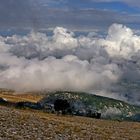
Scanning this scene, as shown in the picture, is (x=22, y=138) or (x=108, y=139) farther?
(x=108, y=139)

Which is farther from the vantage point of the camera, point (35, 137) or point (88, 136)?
point (88, 136)

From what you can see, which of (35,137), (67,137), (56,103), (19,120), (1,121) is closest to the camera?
(35,137)

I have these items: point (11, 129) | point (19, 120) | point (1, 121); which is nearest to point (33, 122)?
point (19, 120)

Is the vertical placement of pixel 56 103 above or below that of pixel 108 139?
above

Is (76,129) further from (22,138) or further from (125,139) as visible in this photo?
(22,138)

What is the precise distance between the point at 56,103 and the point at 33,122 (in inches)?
3723

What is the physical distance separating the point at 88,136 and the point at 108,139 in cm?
246

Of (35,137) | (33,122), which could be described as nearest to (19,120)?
(33,122)

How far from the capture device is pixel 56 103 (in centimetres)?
14212

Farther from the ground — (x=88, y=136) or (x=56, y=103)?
(x=56, y=103)

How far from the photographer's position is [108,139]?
1806 inches

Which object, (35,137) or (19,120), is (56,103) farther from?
(35,137)

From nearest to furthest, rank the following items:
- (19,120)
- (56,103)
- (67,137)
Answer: (67,137) → (19,120) → (56,103)

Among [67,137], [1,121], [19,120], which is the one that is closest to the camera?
[67,137]
